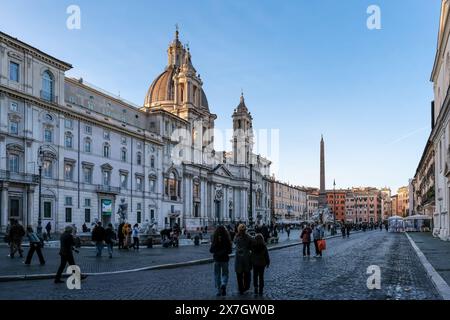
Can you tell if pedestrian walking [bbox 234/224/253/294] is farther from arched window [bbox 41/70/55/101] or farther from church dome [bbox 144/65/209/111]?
church dome [bbox 144/65/209/111]

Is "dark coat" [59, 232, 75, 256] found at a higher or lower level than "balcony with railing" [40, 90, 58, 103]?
lower

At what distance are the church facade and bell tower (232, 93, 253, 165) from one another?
1151 cm

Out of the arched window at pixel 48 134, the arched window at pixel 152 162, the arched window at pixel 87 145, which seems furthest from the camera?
the arched window at pixel 152 162

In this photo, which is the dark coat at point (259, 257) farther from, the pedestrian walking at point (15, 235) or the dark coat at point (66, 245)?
the pedestrian walking at point (15, 235)

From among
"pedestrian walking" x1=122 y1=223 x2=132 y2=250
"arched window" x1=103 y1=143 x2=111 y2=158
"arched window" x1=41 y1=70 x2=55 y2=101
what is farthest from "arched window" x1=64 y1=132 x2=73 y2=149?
"pedestrian walking" x1=122 y1=223 x2=132 y2=250

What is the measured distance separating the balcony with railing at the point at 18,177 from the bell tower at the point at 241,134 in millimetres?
68254

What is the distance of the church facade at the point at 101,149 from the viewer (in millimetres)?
44625

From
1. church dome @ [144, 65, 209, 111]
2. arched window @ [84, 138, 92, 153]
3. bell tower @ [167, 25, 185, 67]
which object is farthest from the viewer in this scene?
bell tower @ [167, 25, 185, 67]

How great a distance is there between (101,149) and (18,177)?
14389 mm

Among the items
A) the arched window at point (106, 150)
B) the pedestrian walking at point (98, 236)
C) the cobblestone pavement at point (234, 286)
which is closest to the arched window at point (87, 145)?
the arched window at point (106, 150)

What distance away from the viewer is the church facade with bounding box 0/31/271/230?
146 feet
